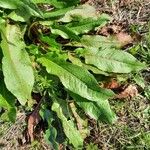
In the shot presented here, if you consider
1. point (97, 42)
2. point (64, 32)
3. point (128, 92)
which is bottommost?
point (128, 92)

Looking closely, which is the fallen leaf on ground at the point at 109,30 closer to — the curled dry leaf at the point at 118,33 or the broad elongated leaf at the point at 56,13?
the curled dry leaf at the point at 118,33

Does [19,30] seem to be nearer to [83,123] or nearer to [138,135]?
[83,123]

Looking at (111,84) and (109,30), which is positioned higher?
(109,30)

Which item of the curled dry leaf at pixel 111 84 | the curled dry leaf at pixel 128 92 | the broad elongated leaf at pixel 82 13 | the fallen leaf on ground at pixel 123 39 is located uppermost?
the broad elongated leaf at pixel 82 13

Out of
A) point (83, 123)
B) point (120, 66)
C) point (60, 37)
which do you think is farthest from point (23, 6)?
point (83, 123)

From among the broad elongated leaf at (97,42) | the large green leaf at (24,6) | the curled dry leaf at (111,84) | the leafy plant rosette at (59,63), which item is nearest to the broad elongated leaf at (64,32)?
the leafy plant rosette at (59,63)

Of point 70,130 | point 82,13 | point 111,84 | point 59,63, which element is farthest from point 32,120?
point 82,13

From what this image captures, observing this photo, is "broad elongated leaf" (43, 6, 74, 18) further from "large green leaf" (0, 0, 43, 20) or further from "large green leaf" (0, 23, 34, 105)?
"large green leaf" (0, 23, 34, 105)

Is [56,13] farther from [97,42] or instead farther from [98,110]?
[98,110]
